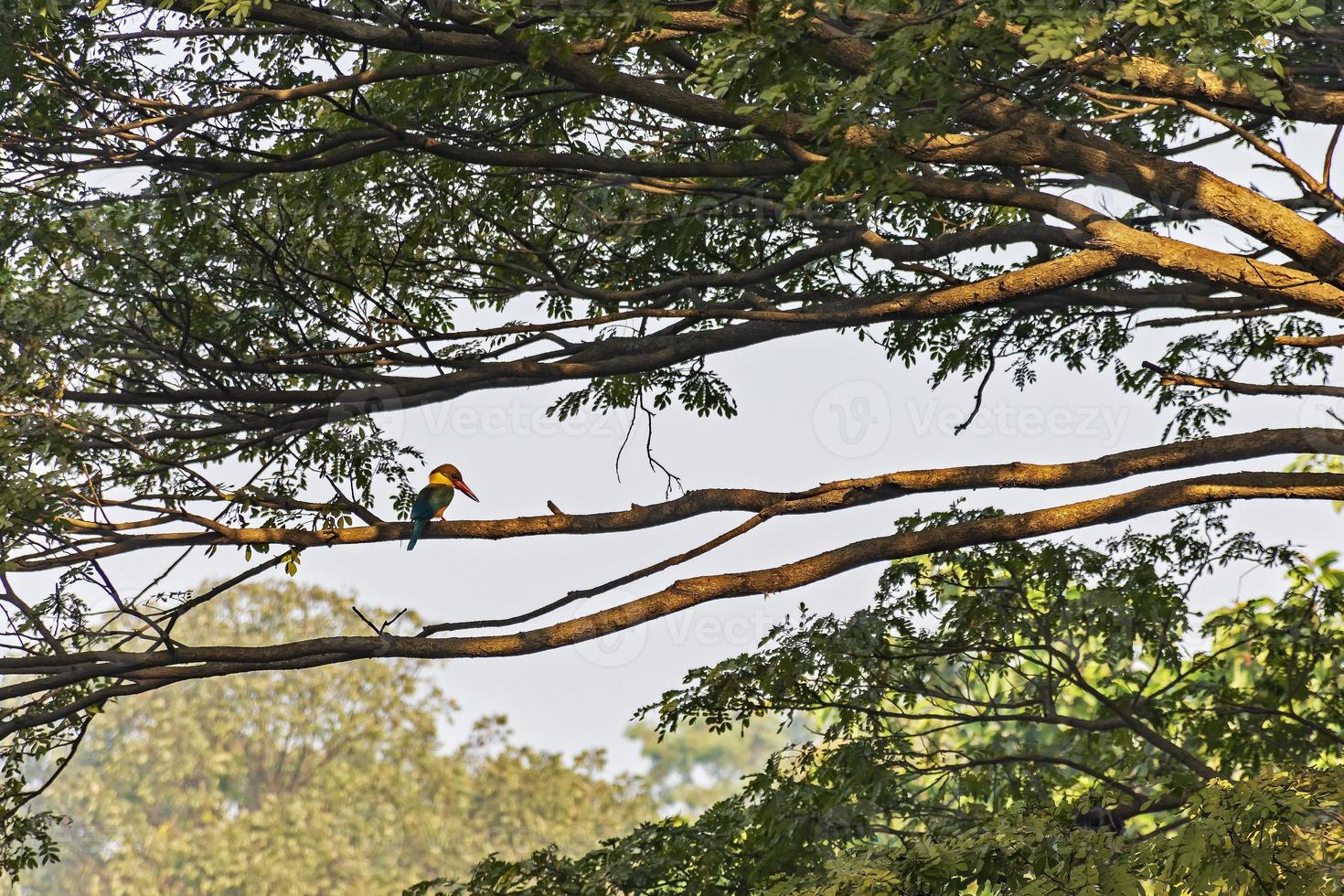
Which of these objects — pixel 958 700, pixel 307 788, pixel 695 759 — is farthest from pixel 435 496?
pixel 695 759

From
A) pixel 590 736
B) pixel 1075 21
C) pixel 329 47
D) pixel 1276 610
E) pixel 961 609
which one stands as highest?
pixel 329 47

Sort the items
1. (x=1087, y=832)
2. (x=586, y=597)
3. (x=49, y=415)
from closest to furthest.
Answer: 1. (x=1087, y=832)
2. (x=586, y=597)
3. (x=49, y=415)

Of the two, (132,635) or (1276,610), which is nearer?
(132,635)

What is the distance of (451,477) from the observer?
738 centimetres

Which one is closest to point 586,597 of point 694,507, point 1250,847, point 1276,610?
point 694,507

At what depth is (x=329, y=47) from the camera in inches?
259

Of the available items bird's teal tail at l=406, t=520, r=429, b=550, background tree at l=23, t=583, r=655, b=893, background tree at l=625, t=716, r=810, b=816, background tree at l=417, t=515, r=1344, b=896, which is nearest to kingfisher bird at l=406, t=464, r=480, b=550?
bird's teal tail at l=406, t=520, r=429, b=550

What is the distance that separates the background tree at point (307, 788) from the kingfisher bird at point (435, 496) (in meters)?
17.4

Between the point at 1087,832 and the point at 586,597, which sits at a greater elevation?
the point at 586,597

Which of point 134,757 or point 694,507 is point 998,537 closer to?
point 694,507

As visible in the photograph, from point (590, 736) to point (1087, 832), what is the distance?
29637mm

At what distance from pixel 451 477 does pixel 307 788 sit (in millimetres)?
19382

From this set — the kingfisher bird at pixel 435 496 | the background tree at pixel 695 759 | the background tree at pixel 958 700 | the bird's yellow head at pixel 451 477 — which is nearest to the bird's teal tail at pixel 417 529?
the kingfisher bird at pixel 435 496

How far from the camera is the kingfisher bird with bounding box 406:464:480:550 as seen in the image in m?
5.96
